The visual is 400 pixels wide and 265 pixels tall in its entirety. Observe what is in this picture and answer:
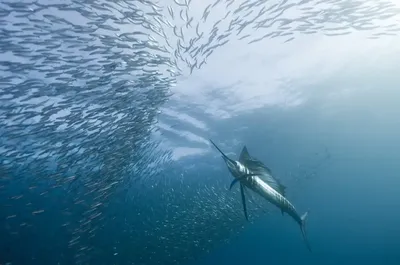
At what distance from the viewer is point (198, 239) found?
23156mm

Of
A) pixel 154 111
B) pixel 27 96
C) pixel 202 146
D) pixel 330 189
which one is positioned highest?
pixel 27 96

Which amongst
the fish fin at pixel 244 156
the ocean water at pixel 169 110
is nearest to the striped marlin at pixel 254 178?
the fish fin at pixel 244 156

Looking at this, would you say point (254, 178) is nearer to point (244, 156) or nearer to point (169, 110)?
point (244, 156)

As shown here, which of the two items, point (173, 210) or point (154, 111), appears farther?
point (173, 210)

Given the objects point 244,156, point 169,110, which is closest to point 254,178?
point 244,156

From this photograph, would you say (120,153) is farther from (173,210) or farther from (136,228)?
(136,228)

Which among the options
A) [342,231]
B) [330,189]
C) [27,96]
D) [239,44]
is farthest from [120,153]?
[342,231]

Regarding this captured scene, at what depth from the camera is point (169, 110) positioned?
16.8 metres

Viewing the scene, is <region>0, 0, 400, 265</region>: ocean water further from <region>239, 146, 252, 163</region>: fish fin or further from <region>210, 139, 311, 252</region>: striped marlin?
<region>239, 146, 252, 163</region>: fish fin

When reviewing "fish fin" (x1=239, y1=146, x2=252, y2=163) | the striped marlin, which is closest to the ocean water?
the striped marlin

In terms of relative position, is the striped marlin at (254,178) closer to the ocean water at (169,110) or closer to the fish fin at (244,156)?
the fish fin at (244,156)

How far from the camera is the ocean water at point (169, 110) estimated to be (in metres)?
9.37

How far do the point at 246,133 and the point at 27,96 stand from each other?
14.9 metres

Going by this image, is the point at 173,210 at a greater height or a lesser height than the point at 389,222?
greater
